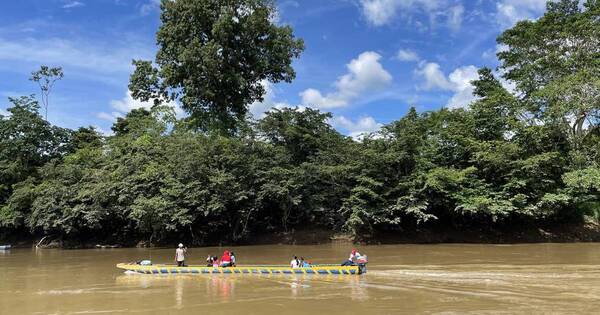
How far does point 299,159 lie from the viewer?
131 feet

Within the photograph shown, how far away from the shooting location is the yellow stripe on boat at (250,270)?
779 inches

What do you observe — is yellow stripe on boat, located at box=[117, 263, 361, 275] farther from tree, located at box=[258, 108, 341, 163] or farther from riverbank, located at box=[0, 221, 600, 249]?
tree, located at box=[258, 108, 341, 163]

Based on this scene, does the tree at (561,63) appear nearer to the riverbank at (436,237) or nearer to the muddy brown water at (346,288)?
the riverbank at (436,237)

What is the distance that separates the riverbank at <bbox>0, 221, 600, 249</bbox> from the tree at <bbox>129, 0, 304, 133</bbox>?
1073 cm

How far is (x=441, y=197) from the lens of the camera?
3453cm

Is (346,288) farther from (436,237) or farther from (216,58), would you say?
(216,58)

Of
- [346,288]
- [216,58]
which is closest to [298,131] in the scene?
[216,58]

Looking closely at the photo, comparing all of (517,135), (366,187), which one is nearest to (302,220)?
(366,187)

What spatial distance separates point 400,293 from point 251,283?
6089 mm

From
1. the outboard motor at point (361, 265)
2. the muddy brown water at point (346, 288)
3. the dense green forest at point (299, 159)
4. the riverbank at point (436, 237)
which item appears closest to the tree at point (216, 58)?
the dense green forest at point (299, 159)

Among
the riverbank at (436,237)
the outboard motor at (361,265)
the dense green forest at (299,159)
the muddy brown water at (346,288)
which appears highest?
the dense green forest at (299,159)

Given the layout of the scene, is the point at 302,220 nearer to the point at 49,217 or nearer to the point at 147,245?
the point at 147,245

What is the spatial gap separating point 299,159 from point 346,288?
932 inches

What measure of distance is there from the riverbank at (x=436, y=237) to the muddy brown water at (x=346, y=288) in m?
7.30
